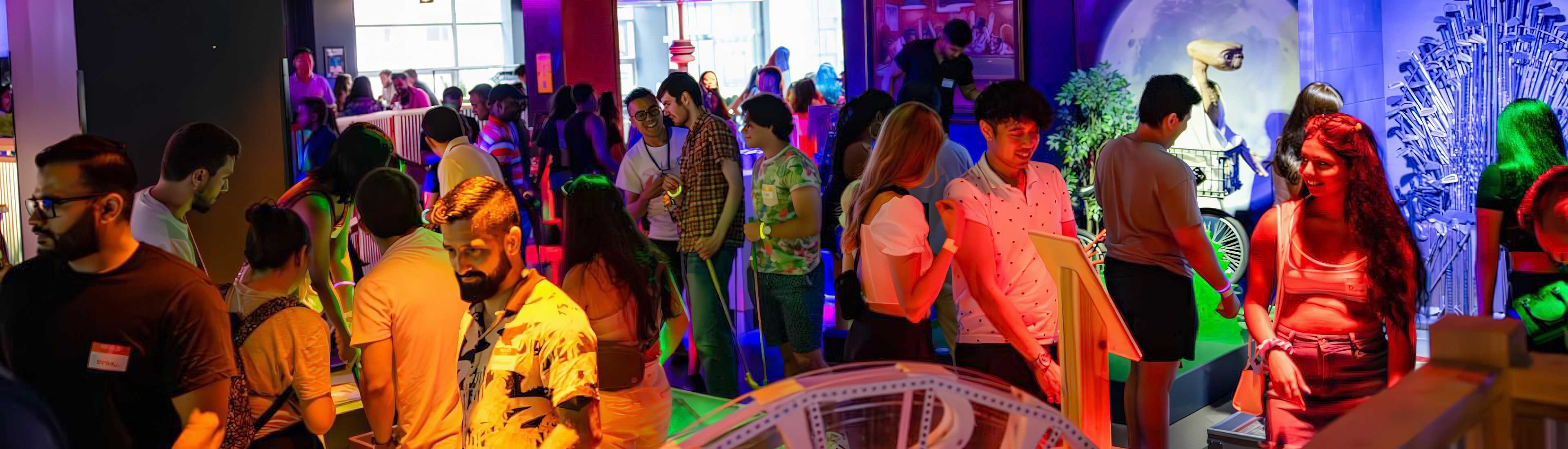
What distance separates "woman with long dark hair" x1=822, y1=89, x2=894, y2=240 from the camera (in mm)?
5281

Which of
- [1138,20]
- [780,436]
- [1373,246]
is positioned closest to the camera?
[780,436]

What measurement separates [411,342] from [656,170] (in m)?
2.85

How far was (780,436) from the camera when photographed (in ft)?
6.04

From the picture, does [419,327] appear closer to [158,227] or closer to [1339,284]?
[158,227]

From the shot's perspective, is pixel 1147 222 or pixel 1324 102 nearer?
pixel 1147 222

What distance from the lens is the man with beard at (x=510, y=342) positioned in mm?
2707

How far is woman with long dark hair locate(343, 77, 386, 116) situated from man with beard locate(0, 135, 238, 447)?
30.8 ft

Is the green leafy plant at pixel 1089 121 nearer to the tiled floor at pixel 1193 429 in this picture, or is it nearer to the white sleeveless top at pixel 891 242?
the tiled floor at pixel 1193 429

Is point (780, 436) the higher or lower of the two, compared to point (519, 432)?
higher

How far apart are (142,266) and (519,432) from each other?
103 cm

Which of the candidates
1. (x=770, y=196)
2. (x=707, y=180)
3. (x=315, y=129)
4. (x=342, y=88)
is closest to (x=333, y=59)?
(x=342, y=88)

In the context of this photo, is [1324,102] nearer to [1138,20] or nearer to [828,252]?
[1138,20]

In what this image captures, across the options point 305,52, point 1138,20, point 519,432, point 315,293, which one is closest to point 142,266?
point 519,432

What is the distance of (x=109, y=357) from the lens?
2.91 meters
